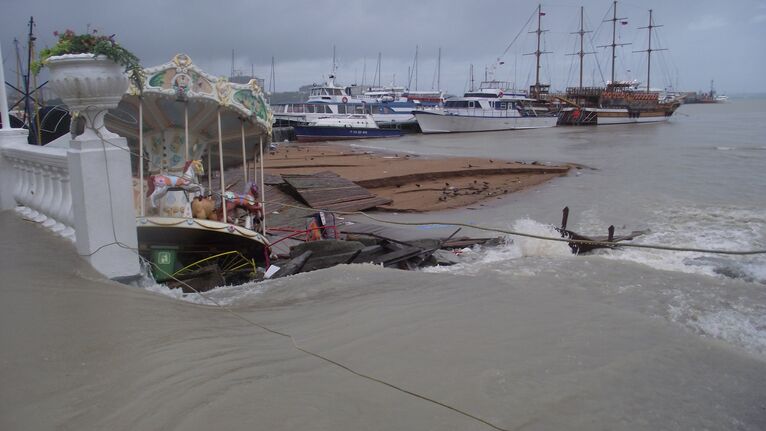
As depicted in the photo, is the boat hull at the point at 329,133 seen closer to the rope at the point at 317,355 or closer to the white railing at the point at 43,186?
the white railing at the point at 43,186

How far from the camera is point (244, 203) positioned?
8.62 meters

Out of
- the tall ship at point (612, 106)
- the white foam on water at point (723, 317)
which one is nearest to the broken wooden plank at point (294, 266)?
the white foam on water at point (723, 317)

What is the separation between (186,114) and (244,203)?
1.54 metres

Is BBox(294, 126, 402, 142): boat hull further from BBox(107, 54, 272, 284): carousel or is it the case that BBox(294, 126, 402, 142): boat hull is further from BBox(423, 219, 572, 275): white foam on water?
BBox(423, 219, 572, 275): white foam on water

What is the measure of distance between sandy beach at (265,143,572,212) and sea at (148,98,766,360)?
81cm

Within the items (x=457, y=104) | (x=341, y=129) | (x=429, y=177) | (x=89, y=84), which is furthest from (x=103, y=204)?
(x=457, y=104)

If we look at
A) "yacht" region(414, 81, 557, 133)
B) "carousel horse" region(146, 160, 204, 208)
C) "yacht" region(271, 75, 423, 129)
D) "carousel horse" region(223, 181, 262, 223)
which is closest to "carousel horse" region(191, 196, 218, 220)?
"carousel horse" region(223, 181, 262, 223)

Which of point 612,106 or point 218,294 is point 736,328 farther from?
point 612,106

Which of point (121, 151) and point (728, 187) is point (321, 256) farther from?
point (728, 187)

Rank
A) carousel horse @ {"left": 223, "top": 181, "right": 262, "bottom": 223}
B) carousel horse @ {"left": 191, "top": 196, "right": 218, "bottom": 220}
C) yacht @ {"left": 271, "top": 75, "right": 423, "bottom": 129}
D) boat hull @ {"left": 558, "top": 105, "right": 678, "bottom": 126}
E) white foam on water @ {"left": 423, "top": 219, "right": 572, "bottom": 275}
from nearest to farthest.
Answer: carousel horse @ {"left": 191, "top": 196, "right": 218, "bottom": 220} < white foam on water @ {"left": 423, "top": 219, "right": 572, "bottom": 275} < carousel horse @ {"left": 223, "top": 181, "right": 262, "bottom": 223} < yacht @ {"left": 271, "top": 75, "right": 423, "bottom": 129} < boat hull @ {"left": 558, "top": 105, "right": 678, "bottom": 126}

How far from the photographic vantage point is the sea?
6645 millimetres

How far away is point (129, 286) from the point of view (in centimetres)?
528

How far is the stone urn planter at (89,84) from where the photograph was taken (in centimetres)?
491

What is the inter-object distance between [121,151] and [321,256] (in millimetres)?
3646
